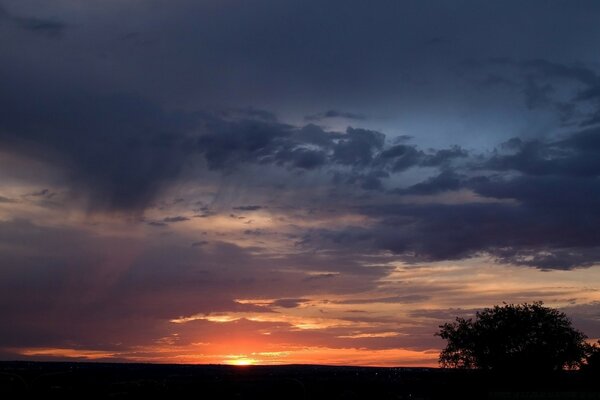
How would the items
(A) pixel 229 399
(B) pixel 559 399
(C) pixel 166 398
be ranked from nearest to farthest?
(B) pixel 559 399
(C) pixel 166 398
(A) pixel 229 399

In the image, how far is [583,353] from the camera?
90.7 metres

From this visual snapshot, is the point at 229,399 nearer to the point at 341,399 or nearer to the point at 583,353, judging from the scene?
the point at 341,399

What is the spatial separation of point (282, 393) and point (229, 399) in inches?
503

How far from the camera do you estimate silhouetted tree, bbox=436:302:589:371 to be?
88.8m

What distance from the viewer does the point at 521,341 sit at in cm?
9038

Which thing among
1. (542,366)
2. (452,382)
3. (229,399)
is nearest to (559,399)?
(452,382)

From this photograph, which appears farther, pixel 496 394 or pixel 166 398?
pixel 166 398

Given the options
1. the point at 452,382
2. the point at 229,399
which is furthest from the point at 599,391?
the point at 229,399

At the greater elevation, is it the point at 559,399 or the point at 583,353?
the point at 583,353

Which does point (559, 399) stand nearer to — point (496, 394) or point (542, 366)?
point (496, 394)

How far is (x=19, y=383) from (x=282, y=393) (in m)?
28.9

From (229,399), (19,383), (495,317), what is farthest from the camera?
(495,317)

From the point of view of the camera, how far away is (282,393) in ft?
249

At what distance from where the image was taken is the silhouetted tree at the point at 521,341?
8875 centimetres
